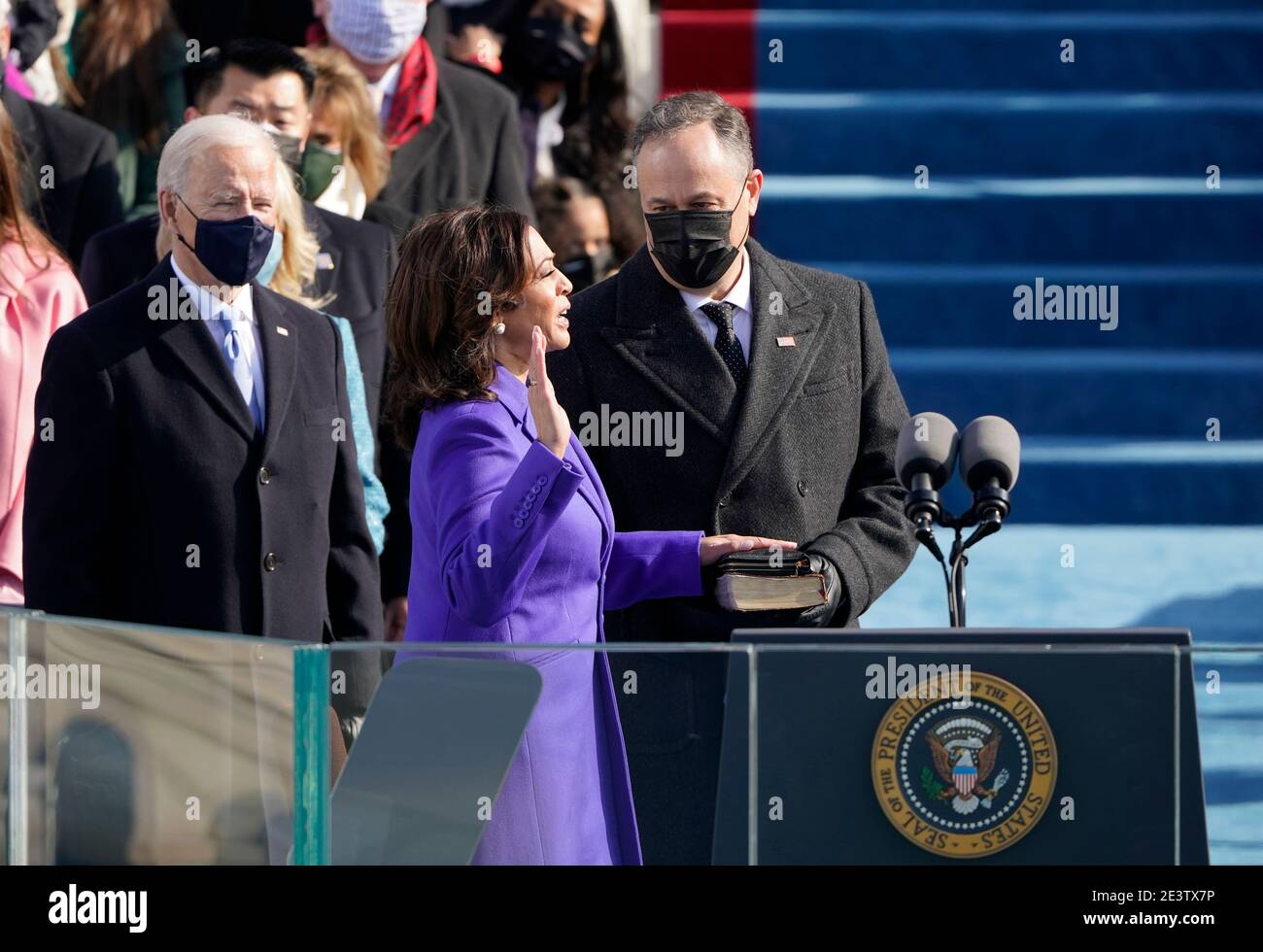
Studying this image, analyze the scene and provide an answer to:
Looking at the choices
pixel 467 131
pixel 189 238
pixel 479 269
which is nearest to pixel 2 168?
pixel 189 238

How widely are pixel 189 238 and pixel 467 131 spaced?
7.92ft

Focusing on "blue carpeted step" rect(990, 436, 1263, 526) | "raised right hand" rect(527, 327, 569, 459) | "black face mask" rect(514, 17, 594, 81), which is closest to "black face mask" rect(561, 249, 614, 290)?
"black face mask" rect(514, 17, 594, 81)

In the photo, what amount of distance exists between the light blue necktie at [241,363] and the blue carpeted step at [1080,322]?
4.09 m

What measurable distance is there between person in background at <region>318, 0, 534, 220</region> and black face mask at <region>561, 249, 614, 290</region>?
0.74ft

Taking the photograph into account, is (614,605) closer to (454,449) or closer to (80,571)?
(454,449)

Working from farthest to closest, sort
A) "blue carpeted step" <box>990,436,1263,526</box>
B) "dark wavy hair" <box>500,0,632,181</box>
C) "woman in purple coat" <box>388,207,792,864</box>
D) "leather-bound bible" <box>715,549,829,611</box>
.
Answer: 1. "blue carpeted step" <box>990,436,1263,526</box>
2. "dark wavy hair" <box>500,0,632,181</box>
3. "leather-bound bible" <box>715,549,829,611</box>
4. "woman in purple coat" <box>388,207,792,864</box>

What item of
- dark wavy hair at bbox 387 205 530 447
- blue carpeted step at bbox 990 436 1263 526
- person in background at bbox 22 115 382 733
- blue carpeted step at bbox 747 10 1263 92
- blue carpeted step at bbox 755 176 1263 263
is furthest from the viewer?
blue carpeted step at bbox 747 10 1263 92

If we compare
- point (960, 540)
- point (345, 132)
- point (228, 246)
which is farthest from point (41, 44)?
point (960, 540)

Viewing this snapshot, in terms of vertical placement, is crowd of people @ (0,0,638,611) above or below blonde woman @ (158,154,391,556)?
above

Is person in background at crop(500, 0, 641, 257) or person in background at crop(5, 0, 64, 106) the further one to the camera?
person in background at crop(500, 0, 641, 257)

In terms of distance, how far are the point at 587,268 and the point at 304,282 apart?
1.53 meters

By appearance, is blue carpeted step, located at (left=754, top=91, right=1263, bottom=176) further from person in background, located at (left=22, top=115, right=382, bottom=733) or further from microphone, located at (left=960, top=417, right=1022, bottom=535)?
microphone, located at (left=960, top=417, right=1022, bottom=535)

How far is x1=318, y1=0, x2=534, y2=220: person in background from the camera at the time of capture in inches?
263

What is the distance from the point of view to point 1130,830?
10.5 feet
